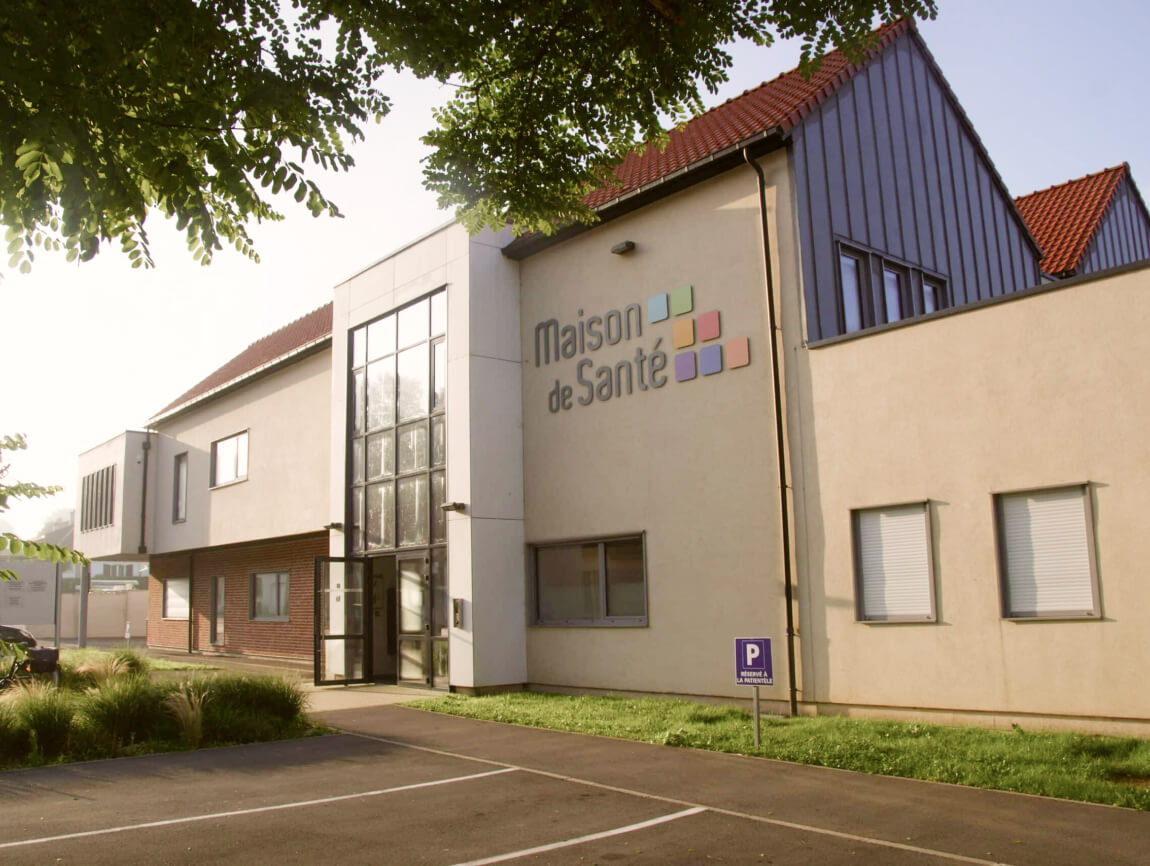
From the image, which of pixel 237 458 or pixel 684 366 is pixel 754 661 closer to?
pixel 684 366

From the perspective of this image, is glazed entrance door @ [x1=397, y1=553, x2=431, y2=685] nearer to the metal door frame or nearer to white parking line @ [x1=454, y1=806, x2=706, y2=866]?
the metal door frame

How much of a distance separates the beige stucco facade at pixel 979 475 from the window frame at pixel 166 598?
2341cm

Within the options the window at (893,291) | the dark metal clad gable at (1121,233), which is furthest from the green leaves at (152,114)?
the dark metal clad gable at (1121,233)

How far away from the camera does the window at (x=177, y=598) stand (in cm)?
3112

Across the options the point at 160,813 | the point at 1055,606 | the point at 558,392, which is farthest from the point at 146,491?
the point at 1055,606

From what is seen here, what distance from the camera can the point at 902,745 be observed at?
32.3 ft

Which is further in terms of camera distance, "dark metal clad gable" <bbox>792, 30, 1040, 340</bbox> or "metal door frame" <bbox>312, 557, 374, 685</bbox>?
"metal door frame" <bbox>312, 557, 374, 685</bbox>

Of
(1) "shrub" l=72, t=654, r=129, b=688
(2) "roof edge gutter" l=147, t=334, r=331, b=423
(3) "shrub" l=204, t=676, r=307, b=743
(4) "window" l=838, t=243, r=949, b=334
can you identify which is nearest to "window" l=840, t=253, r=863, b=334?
(4) "window" l=838, t=243, r=949, b=334

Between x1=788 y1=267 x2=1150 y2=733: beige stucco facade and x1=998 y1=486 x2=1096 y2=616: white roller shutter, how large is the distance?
0.53ft

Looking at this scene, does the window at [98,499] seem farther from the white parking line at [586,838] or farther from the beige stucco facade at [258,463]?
the white parking line at [586,838]

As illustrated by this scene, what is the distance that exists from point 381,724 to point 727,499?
5.35 meters

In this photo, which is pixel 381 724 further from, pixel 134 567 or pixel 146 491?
pixel 134 567

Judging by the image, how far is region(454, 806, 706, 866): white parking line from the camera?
6566mm

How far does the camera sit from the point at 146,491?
31.5 metres
